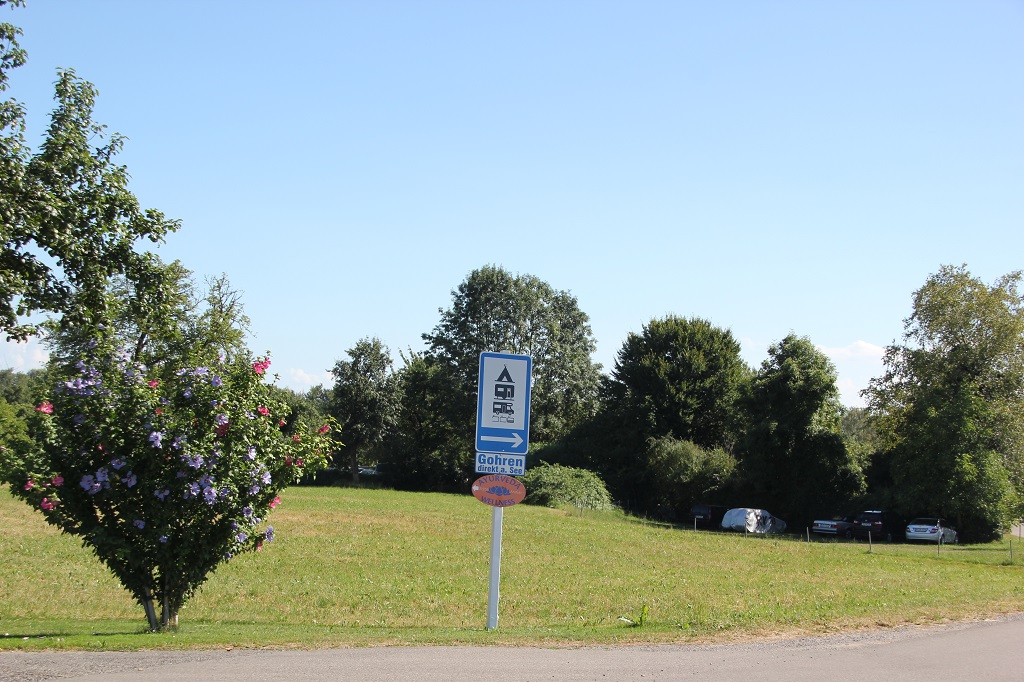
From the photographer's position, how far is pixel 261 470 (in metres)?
11.2

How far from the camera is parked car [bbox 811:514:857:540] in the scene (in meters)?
41.9

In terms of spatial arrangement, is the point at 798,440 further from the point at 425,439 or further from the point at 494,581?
the point at 494,581

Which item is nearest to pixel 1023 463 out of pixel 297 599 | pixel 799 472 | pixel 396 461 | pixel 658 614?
pixel 799 472

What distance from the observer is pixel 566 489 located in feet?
171

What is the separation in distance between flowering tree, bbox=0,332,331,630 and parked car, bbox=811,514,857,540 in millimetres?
37262

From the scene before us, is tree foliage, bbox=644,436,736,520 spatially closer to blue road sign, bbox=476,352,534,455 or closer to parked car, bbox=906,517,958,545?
parked car, bbox=906,517,958,545

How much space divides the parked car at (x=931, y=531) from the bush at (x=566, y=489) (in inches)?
715

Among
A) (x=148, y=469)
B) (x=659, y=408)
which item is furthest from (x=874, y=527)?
(x=148, y=469)

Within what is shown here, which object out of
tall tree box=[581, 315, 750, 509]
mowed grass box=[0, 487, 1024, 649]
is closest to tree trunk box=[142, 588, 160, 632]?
mowed grass box=[0, 487, 1024, 649]

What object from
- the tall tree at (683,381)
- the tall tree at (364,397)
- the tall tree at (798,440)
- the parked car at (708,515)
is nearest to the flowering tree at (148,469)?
the parked car at (708,515)

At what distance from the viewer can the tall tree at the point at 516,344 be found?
71.2 meters

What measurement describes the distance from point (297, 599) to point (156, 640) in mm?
6953

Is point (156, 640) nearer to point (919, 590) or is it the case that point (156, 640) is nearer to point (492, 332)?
point (919, 590)

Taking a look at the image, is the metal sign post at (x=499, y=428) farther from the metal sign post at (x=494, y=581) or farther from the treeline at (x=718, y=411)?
the treeline at (x=718, y=411)
